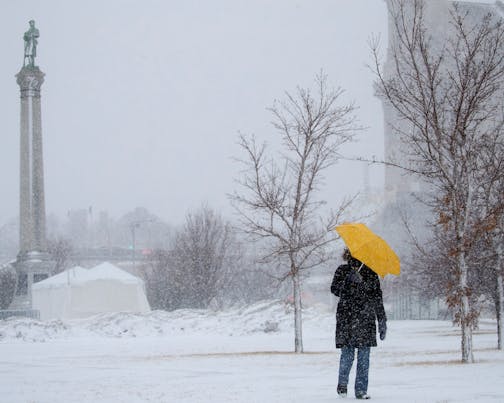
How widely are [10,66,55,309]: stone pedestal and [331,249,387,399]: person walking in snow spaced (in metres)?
40.5

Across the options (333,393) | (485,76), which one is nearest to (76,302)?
(485,76)

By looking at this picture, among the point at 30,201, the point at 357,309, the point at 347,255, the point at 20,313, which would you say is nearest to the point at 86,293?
the point at 20,313

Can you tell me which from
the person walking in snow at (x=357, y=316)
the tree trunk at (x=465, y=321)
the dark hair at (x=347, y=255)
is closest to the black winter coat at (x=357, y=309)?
the person walking in snow at (x=357, y=316)

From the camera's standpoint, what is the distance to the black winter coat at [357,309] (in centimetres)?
919

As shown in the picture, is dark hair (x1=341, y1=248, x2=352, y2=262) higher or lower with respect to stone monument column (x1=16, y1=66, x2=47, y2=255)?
lower

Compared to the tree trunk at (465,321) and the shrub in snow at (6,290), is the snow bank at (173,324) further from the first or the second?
the shrub in snow at (6,290)

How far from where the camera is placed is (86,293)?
46344 mm

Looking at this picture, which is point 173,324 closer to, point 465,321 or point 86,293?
point 86,293

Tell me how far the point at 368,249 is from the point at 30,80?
43993 mm

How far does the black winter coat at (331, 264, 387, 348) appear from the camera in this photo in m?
9.19

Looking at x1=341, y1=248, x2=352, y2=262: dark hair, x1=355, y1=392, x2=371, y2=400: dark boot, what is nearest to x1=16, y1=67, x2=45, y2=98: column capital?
x1=341, y1=248, x2=352, y2=262: dark hair

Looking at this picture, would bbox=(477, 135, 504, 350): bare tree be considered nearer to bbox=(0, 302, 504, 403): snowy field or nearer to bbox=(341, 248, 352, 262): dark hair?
bbox=(0, 302, 504, 403): snowy field

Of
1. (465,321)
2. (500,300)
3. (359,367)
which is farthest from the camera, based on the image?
(500,300)

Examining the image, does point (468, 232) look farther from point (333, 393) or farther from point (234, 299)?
point (234, 299)
